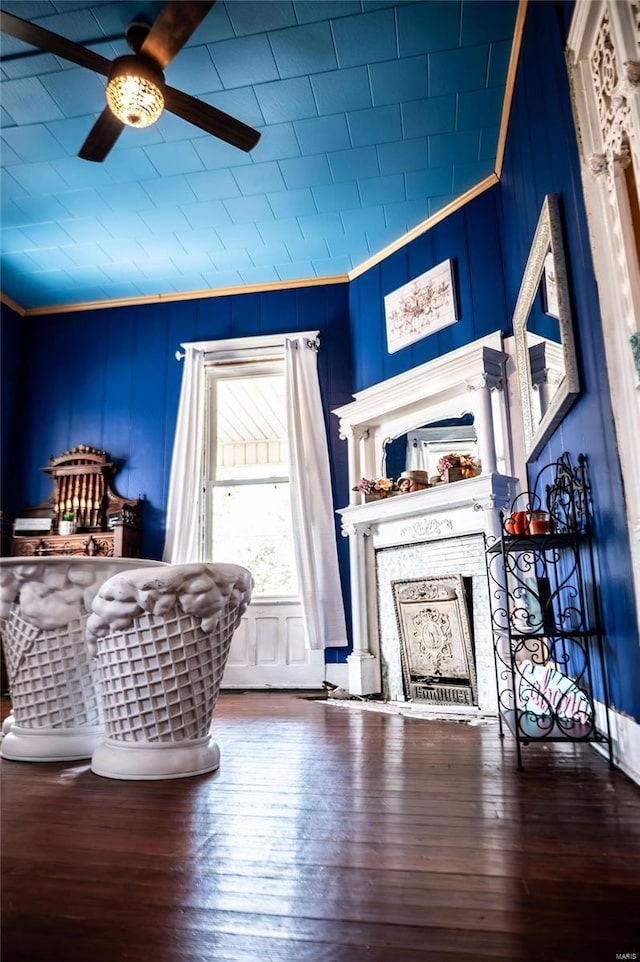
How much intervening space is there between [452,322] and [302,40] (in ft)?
6.27

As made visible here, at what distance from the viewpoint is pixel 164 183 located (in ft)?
13.8

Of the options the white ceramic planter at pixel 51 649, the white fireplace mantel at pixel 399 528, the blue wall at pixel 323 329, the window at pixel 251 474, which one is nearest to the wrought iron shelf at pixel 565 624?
the blue wall at pixel 323 329

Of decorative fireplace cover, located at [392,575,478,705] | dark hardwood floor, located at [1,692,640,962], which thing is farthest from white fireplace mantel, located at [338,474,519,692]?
dark hardwood floor, located at [1,692,640,962]

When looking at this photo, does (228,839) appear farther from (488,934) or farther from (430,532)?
(430,532)

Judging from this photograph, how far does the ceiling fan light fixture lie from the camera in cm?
287

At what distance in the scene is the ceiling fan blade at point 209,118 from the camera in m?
3.02

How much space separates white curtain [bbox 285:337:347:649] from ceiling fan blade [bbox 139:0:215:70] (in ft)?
8.30

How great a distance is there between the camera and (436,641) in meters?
3.82

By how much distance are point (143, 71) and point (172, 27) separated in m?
0.27

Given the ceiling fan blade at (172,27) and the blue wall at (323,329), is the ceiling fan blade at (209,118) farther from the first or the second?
the blue wall at (323,329)

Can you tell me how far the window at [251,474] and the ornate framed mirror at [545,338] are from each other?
92.9 inches

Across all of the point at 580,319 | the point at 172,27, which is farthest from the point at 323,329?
the point at 580,319

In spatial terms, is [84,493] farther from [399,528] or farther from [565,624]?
[565,624]

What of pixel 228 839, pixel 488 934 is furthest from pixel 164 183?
pixel 488 934
